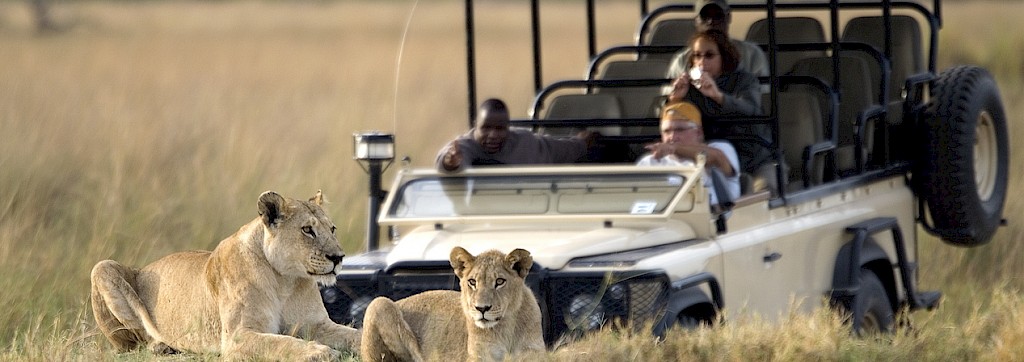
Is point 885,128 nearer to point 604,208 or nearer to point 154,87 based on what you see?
point 604,208

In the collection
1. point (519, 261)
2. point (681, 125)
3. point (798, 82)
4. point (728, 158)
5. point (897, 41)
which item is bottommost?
point (519, 261)

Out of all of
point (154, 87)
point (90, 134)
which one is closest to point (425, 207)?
point (90, 134)

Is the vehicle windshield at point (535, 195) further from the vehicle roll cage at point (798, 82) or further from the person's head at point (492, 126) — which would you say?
the vehicle roll cage at point (798, 82)

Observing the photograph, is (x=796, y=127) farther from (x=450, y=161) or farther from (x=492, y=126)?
(x=450, y=161)

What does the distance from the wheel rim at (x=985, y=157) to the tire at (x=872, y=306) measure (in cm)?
134

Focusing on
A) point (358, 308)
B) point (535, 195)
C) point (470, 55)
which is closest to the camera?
point (358, 308)

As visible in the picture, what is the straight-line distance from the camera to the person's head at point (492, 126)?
24.9 ft

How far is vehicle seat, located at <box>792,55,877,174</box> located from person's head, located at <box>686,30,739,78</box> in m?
0.48

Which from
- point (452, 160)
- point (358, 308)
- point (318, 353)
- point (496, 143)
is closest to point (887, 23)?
point (496, 143)

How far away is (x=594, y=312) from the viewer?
639cm

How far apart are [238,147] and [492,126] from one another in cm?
564

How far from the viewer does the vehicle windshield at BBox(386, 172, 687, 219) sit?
23.3 ft

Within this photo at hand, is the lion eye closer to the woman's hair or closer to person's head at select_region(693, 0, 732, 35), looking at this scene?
the woman's hair

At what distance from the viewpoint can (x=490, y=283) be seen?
18.6ft
